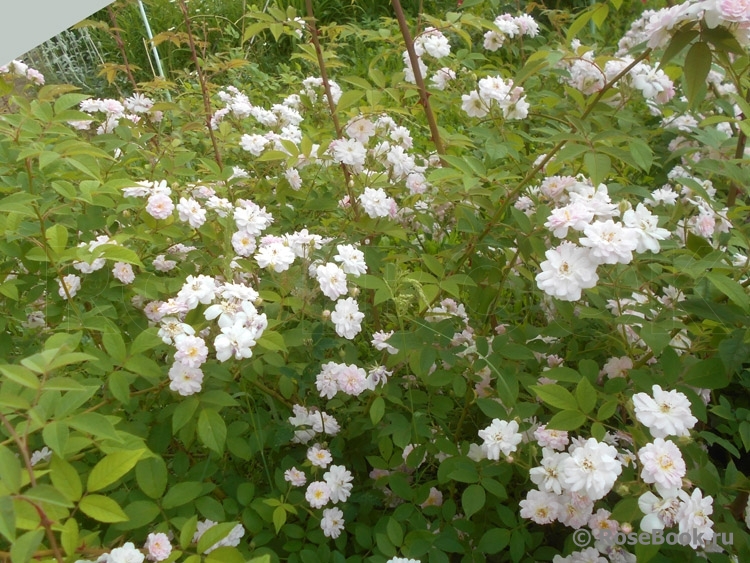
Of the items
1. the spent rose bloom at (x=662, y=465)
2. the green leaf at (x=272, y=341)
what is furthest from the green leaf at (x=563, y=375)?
the green leaf at (x=272, y=341)

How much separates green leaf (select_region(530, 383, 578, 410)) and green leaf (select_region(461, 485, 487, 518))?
0.25 metres

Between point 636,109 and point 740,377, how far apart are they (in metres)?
2.08

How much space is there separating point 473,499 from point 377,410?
25 cm

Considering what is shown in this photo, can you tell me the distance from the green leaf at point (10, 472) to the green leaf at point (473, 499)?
2.47 ft

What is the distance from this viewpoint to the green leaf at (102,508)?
1.06 metres

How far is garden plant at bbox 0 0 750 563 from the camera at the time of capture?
1.14 m

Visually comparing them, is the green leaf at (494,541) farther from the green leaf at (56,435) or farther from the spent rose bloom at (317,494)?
the green leaf at (56,435)

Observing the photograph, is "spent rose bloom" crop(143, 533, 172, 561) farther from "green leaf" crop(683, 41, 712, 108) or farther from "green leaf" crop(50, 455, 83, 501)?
"green leaf" crop(683, 41, 712, 108)

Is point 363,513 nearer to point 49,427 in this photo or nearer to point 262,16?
point 49,427

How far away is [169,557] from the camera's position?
1.12m

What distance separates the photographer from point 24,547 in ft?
2.89

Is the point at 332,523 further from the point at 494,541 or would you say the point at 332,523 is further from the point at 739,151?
the point at 739,151

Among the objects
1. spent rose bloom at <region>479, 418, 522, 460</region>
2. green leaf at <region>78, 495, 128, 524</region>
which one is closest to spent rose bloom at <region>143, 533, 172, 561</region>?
green leaf at <region>78, 495, 128, 524</region>

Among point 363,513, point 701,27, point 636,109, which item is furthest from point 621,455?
point 636,109
